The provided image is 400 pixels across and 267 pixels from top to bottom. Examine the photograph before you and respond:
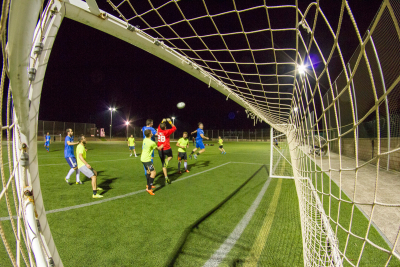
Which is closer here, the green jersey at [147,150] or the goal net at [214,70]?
the goal net at [214,70]

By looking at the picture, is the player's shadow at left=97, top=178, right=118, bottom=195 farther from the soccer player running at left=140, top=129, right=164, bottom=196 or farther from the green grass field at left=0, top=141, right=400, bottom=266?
the soccer player running at left=140, top=129, right=164, bottom=196

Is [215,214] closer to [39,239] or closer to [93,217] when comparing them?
[93,217]

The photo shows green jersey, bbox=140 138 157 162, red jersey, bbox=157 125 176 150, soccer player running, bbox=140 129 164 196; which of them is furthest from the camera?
red jersey, bbox=157 125 176 150

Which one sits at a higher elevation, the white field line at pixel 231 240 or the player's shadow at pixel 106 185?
the player's shadow at pixel 106 185

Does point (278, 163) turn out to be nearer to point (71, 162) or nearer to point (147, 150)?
point (147, 150)

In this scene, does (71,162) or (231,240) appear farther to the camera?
(71,162)

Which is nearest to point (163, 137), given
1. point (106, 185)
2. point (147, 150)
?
point (147, 150)

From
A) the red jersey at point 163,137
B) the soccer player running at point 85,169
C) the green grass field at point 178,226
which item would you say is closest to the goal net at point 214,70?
the green grass field at point 178,226

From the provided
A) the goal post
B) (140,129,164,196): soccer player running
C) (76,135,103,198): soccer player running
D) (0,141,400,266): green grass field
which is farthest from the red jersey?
the goal post

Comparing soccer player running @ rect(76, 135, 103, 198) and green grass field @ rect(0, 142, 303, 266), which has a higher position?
soccer player running @ rect(76, 135, 103, 198)

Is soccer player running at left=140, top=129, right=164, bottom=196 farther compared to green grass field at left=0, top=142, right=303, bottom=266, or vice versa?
soccer player running at left=140, top=129, right=164, bottom=196

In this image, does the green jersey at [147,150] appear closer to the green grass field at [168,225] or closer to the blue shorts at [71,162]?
the green grass field at [168,225]

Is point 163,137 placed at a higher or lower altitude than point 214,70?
lower

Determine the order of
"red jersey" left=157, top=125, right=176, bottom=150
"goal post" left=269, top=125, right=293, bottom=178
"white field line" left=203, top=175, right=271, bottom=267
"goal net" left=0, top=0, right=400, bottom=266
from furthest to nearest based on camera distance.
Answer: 1. "goal post" left=269, top=125, right=293, bottom=178
2. "red jersey" left=157, top=125, right=176, bottom=150
3. "white field line" left=203, top=175, right=271, bottom=267
4. "goal net" left=0, top=0, right=400, bottom=266
